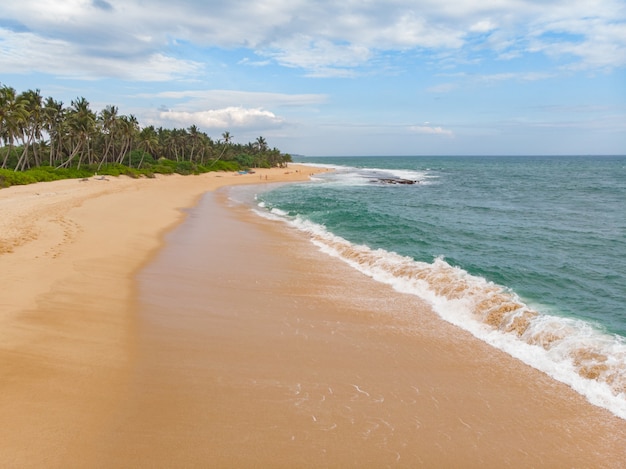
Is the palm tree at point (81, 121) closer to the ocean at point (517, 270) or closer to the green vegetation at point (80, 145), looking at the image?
the green vegetation at point (80, 145)

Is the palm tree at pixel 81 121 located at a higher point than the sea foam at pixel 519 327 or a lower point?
higher

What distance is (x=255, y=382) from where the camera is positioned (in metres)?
6.50

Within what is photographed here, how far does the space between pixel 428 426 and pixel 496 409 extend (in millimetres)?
1278

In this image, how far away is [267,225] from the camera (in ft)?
79.2

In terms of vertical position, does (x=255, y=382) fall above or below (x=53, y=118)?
below

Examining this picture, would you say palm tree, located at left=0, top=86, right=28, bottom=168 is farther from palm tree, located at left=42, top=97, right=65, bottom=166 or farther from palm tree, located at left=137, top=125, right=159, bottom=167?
palm tree, located at left=137, top=125, right=159, bottom=167

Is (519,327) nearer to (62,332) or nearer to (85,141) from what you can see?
(62,332)

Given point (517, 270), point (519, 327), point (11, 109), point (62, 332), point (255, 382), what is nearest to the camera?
point (255, 382)

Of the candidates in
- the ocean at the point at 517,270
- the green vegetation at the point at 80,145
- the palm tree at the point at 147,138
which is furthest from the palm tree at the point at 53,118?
the ocean at the point at 517,270

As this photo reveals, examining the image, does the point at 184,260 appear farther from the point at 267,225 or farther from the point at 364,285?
the point at 267,225

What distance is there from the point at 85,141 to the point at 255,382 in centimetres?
6521

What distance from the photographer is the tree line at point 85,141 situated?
152ft

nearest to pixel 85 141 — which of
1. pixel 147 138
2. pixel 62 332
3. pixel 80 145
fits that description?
pixel 80 145

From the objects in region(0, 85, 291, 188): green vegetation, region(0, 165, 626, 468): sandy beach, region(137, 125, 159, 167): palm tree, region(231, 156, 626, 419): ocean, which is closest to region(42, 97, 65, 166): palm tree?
region(0, 85, 291, 188): green vegetation
